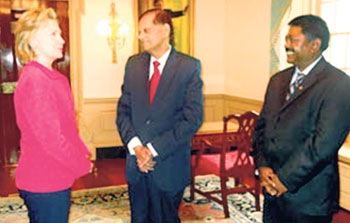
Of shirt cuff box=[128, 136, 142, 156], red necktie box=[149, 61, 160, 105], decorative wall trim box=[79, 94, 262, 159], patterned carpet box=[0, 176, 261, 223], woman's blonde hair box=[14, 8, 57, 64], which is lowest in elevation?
patterned carpet box=[0, 176, 261, 223]

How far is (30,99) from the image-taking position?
1.57 metres

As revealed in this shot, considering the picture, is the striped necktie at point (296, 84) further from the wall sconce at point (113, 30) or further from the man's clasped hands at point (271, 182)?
the wall sconce at point (113, 30)

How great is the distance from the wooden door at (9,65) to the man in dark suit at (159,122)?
305 cm

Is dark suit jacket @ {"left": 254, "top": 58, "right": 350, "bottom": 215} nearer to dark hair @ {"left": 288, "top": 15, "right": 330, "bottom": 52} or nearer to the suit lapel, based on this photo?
the suit lapel

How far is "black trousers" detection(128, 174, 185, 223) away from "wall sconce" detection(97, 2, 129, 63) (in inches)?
123

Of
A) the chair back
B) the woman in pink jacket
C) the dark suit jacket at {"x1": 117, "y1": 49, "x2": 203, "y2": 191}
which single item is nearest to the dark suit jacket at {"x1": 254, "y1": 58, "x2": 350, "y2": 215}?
the dark suit jacket at {"x1": 117, "y1": 49, "x2": 203, "y2": 191}

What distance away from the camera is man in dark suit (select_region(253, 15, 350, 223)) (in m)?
1.64

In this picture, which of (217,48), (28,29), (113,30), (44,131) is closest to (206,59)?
(217,48)

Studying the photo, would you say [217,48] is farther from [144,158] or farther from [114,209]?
[144,158]

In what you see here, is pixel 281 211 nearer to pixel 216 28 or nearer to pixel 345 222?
pixel 345 222

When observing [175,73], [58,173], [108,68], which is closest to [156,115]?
[175,73]

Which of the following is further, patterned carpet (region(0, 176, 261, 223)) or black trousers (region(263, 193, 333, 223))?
patterned carpet (region(0, 176, 261, 223))

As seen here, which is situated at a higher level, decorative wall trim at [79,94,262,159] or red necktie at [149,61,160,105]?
red necktie at [149,61,160,105]

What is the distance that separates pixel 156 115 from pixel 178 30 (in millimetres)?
3532
